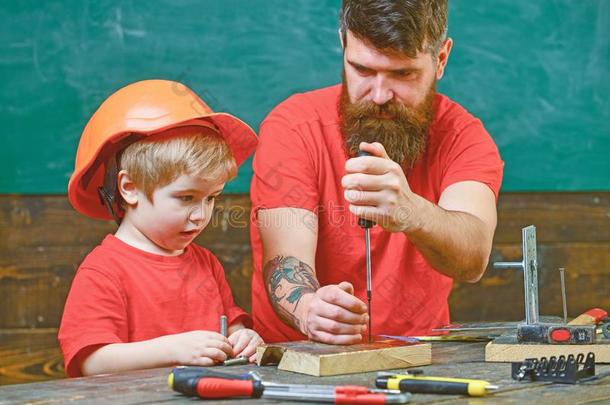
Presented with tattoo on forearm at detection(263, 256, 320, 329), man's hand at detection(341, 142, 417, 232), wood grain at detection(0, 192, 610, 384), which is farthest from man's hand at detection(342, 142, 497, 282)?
wood grain at detection(0, 192, 610, 384)

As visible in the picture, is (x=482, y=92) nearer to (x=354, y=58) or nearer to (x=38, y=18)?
(x=354, y=58)

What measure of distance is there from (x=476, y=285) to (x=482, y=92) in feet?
2.29

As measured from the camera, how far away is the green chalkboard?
3.11m

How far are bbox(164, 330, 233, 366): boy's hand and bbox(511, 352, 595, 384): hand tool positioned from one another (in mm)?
585

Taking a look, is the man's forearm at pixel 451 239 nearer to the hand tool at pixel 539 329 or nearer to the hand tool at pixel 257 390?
the hand tool at pixel 539 329

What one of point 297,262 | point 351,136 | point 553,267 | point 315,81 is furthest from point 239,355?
point 553,267

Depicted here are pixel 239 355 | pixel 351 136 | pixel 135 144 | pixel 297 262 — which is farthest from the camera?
pixel 351 136

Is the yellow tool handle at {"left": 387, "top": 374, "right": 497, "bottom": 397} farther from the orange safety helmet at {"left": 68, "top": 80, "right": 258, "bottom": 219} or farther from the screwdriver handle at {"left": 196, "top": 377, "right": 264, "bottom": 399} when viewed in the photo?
the orange safety helmet at {"left": 68, "top": 80, "right": 258, "bottom": 219}

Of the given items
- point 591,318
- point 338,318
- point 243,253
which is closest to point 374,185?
point 338,318

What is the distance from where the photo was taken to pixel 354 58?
7.72 feet

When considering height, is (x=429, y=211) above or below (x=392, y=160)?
below

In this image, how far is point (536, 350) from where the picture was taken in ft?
5.47

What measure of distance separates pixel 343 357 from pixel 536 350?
394mm

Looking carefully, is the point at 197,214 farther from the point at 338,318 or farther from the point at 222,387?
the point at 222,387
